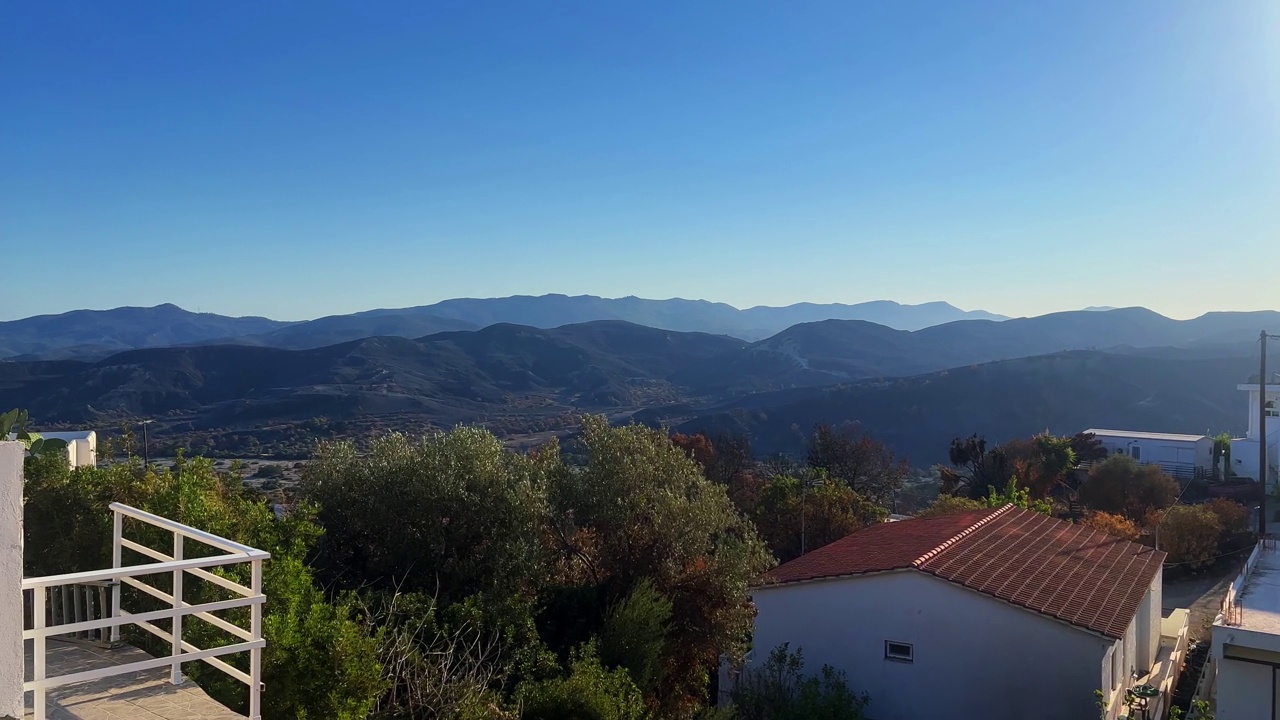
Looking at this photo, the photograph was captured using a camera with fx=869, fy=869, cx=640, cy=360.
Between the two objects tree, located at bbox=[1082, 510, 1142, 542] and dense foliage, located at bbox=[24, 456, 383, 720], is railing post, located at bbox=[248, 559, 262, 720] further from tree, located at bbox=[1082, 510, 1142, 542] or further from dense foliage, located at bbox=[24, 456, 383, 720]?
tree, located at bbox=[1082, 510, 1142, 542]

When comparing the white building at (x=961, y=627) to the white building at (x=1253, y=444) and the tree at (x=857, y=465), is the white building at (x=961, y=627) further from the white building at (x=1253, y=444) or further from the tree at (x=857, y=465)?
the white building at (x=1253, y=444)

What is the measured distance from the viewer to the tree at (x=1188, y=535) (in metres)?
27.9

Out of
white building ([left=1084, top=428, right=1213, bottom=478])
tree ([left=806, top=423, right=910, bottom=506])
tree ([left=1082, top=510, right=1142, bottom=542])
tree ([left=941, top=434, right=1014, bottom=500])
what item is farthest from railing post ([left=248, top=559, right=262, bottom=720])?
white building ([left=1084, top=428, right=1213, bottom=478])

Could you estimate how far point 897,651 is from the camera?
14.0 meters

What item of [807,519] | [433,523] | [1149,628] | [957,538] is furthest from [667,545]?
[807,519]

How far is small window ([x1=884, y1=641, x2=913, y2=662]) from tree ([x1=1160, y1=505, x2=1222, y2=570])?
18.5 metres

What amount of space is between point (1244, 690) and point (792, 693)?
22.8 feet

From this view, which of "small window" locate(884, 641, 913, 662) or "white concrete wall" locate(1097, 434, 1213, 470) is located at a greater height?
"small window" locate(884, 641, 913, 662)

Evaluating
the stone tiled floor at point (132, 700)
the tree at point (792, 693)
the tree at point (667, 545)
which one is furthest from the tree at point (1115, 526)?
the stone tiled floor at point (132, 700)

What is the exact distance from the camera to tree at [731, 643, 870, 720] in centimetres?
1248


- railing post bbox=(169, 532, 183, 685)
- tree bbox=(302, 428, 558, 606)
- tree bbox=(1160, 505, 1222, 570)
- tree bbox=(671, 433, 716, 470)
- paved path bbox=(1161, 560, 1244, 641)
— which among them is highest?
railing post bbox=(169, 532, 183, 685)

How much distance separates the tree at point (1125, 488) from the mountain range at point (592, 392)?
4057cm

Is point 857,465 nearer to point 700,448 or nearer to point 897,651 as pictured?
point 700,448

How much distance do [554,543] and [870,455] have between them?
1126 inches
